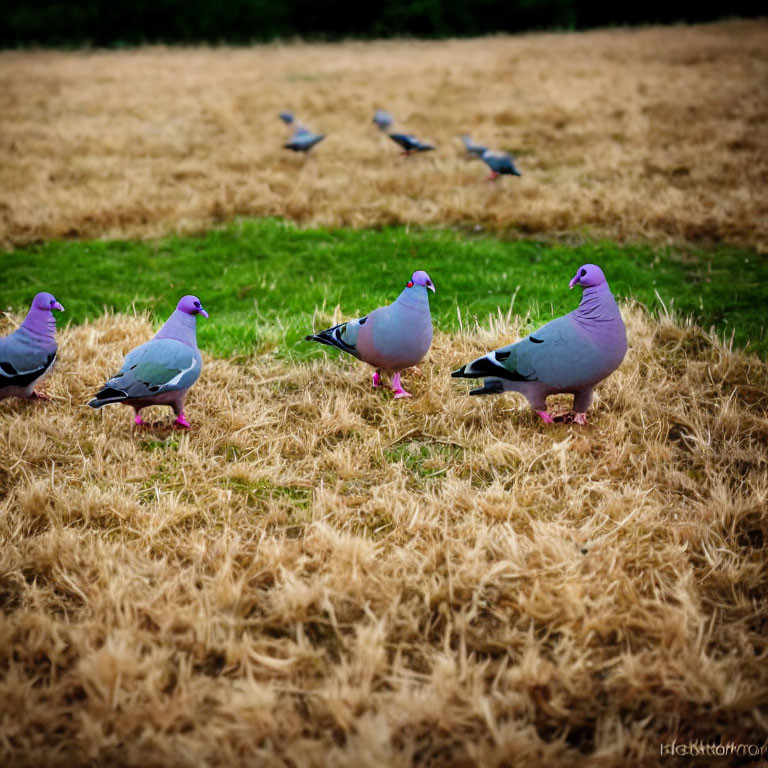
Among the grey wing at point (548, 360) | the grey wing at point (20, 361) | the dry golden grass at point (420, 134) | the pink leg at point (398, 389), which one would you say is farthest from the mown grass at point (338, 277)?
the grey wing at point (548, 360)

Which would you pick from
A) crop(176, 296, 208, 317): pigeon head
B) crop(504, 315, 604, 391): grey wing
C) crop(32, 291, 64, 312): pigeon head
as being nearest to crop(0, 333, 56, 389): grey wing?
crop(32, 291, 64, 312): pigeon head

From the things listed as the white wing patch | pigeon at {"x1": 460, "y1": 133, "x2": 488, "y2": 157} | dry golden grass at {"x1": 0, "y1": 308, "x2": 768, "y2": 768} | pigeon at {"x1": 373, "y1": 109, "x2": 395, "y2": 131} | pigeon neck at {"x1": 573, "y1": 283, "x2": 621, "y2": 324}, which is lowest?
dry golden grass at {"x1": 0, "y1": 308, "x2": 768, "y2": 768}

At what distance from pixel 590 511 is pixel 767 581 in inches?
30.5

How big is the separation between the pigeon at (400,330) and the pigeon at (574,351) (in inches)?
14.7

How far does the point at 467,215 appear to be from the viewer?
7336 mm

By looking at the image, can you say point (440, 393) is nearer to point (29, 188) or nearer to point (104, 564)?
point (104, 564)

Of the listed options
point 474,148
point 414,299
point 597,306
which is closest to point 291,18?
point 474,148

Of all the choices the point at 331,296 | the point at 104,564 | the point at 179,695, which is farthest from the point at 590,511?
the point at 331,296

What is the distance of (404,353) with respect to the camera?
371 cm

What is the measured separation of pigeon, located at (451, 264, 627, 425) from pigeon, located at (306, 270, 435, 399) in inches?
14.7

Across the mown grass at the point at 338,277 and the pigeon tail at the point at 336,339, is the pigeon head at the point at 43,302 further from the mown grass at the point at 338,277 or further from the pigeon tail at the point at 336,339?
the pigeon tail at the point at 336,339

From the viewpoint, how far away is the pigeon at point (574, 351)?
3287mm

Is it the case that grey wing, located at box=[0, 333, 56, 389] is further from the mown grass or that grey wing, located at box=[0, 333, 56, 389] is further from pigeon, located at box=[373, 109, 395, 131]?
pigeon, located at box=[373, 109, 395, 131]

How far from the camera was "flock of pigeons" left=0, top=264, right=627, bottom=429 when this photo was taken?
332 centimetres
